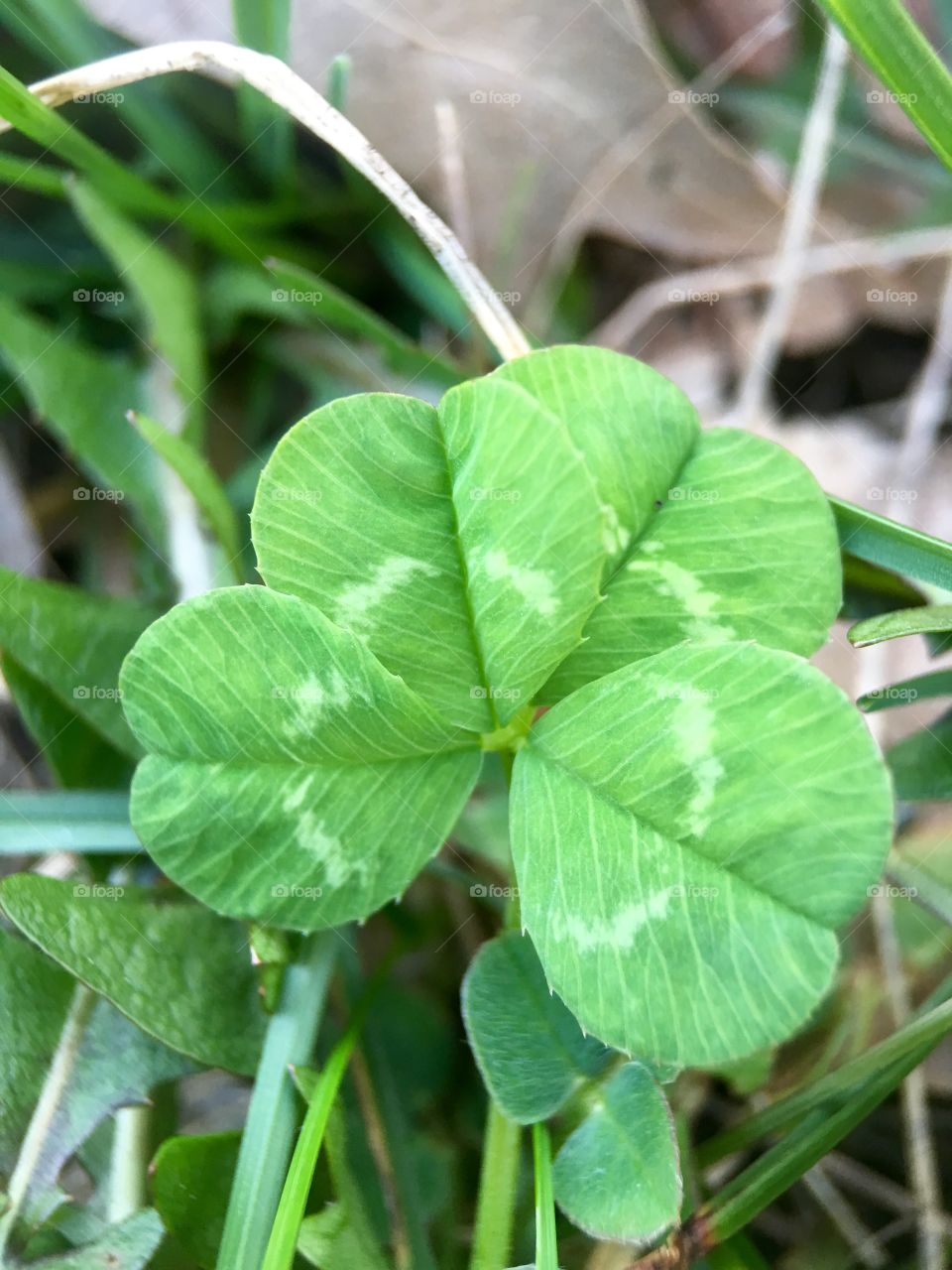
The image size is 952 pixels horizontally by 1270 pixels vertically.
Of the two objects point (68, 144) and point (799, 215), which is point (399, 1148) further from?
point (799, 215)

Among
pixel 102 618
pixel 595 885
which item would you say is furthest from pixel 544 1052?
pixel 102 618

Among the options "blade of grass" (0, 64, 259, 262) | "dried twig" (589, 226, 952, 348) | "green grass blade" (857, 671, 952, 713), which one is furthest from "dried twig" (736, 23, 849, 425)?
"blade of grass" (0, 64, 259, 262)

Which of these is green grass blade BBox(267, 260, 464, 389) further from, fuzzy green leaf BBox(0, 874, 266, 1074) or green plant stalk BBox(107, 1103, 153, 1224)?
green plant stalk BBox(107, 1103, 153, 1224)

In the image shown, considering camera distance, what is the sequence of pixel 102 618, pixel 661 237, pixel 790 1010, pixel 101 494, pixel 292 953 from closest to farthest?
pixel 790 1010
pixel 292 953
pixel 102 618
pixel 101 494
pixel 661 237

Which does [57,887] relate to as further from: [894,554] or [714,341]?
[714,341]

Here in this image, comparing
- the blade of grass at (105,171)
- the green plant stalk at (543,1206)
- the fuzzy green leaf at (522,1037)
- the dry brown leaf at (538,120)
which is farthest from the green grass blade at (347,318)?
the green plant stalk at (543,1206)

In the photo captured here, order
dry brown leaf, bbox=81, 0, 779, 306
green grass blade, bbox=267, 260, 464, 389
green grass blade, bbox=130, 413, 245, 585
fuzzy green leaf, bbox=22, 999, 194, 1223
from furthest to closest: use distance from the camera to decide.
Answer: dry brown leaf, bbox=81, 0, 779, 306 < green grass blade, bbox=267, 260, 464, 389 < green grass blade, bbox=130, 413, 245, 585 < fuzzy green leaf, bbox=22, 999, 194, 1223
